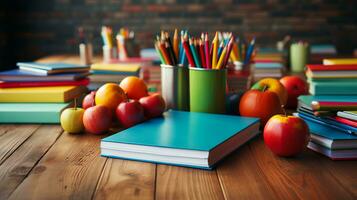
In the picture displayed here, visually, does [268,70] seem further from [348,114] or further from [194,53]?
[348,114]

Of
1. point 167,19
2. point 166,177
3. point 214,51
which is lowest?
point 166,177

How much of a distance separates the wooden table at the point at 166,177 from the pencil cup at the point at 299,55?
147cm

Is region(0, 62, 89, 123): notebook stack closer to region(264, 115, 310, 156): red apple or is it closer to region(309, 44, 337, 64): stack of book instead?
region(264, 115, 310, 156): red apple

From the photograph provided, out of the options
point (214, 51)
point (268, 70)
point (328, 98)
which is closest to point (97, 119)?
point (214, 51)

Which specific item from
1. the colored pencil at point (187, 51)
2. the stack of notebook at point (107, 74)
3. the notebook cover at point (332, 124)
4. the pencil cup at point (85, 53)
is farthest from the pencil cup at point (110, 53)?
the notebook cover at point (332, 124)

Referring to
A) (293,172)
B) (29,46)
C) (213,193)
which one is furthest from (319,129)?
(29,46)

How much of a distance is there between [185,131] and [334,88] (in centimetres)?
42

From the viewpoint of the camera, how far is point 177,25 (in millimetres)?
3711

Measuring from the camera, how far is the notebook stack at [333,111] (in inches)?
38.2

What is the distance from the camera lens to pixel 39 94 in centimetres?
136

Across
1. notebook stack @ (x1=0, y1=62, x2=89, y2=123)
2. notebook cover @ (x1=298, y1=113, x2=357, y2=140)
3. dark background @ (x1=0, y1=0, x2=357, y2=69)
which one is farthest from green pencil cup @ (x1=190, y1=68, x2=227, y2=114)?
dark background @ (x1=0, y1=0, x2=357, y2=69)

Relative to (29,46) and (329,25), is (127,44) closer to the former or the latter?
(29,46)

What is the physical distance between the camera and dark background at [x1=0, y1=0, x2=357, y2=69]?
3654mm

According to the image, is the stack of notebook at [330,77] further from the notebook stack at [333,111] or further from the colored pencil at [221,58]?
the colored pencil at [221,58]
